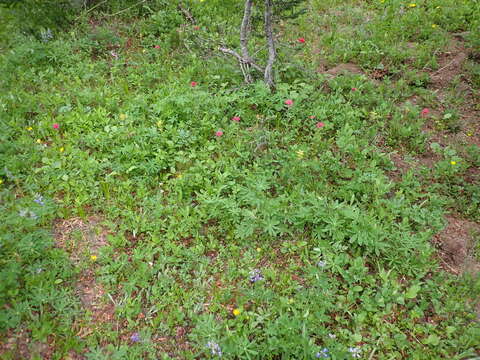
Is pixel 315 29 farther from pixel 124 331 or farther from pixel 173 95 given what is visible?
pixel 124 331

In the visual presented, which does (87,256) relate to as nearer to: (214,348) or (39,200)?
(39,200)

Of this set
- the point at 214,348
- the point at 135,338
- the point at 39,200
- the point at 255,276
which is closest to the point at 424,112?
the point at 255,276

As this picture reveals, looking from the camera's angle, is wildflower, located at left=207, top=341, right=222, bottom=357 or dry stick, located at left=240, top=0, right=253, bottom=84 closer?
wildflower, located at left=207, top=341, right=222, bottom=357

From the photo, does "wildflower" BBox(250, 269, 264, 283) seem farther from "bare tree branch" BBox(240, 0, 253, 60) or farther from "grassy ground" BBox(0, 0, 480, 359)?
"bare tree branch" BBox(240, 0, 253, 60)

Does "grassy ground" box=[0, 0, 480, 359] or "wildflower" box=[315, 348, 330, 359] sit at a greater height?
"grassy ground" box=[0, 0, 480, 359]

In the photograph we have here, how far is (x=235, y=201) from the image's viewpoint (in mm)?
3873

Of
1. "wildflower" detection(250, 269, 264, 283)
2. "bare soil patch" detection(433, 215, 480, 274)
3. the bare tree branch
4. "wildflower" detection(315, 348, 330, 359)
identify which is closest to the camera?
"wildflower" detection(315, 348, 330, 359)

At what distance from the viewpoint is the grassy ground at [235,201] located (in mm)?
2969

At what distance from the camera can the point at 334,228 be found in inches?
138

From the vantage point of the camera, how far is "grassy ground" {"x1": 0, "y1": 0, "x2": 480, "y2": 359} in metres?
2.97

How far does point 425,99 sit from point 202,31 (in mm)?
4028

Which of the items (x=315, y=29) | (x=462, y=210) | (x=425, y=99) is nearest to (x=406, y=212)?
(x=462, y=210)

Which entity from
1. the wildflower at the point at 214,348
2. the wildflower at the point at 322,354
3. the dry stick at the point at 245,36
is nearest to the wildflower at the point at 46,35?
the dry stick at the point at 245,36

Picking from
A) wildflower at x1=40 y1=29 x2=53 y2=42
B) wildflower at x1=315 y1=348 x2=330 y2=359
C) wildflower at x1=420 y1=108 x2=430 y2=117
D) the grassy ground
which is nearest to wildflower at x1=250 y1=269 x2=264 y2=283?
the grassy ground
